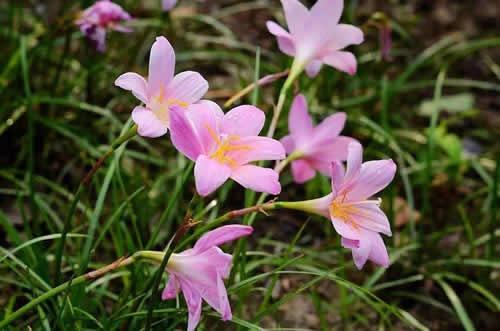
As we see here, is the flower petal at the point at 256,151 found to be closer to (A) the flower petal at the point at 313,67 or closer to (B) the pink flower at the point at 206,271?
(B) the pink flower at the point at 206,271

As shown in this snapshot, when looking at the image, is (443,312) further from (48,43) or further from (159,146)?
(48,43)

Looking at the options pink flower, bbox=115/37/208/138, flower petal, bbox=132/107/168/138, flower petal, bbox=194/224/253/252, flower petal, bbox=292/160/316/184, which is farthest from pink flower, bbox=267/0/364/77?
flower petal, bbox=194/224/253/252

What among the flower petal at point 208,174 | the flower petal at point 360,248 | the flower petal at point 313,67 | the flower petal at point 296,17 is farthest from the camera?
the flower petal at point 313,67

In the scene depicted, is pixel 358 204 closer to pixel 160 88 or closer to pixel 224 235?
pixel 224 235

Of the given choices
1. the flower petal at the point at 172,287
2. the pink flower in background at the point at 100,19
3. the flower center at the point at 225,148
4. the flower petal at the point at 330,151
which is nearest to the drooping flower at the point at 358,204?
the flower center at the point at 225,148

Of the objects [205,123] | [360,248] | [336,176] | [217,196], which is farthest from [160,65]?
[217,196]

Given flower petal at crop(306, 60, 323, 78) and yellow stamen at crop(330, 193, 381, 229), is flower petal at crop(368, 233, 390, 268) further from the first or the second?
flower petal at crop(306, 60, 323, 78)
